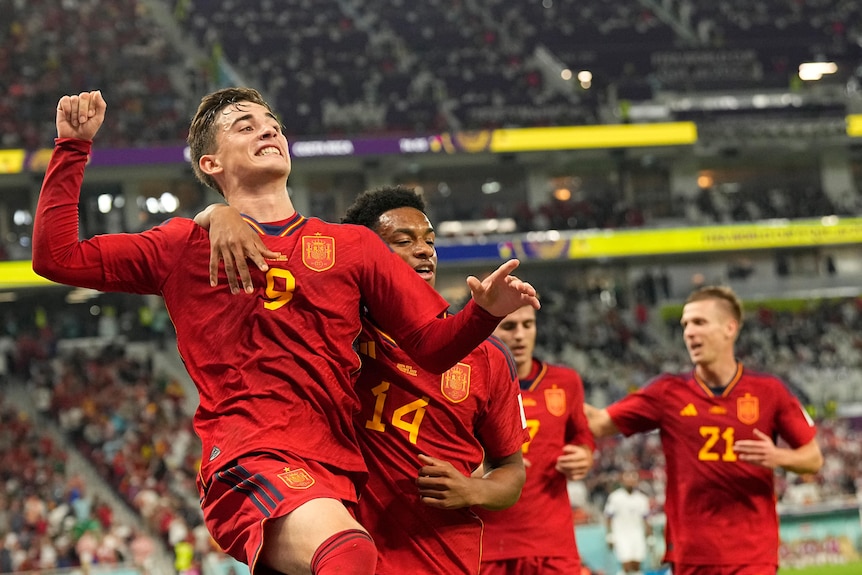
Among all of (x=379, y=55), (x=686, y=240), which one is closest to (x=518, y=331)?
(x=686, y=240)

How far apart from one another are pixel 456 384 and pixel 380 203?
852mm

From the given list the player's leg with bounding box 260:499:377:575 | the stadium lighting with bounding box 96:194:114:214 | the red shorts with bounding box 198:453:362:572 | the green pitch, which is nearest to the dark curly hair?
the red shorts with bounding box 198:453:362:572

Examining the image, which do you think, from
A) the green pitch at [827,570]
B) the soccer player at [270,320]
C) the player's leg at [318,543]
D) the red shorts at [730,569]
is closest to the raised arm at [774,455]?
the red shorts at [730,569]

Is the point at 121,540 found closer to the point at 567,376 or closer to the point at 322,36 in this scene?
the point at 567,376

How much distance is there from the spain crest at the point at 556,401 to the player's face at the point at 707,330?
0.97 meters

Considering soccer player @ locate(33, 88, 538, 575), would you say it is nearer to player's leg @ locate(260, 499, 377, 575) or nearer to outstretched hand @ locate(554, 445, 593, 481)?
player's leg @ locate(260, 499, 377, 575)

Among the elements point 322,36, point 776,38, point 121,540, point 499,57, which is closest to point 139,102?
point 322,36

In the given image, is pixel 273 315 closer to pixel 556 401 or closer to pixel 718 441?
pixel 556 401

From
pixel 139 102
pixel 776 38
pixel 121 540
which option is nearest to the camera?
pixel 121 540

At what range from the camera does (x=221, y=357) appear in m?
3.42

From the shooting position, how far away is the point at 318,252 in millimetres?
3600

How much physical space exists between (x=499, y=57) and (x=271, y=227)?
3362 centimetres

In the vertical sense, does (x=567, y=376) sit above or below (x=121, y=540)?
above

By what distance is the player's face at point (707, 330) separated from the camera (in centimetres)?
714
